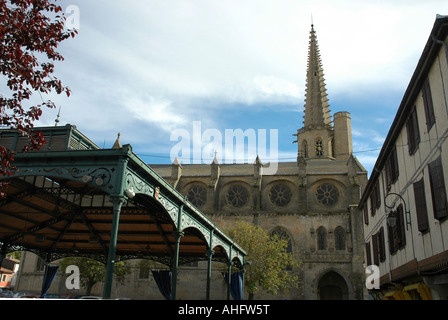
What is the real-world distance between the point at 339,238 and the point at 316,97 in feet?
84.5

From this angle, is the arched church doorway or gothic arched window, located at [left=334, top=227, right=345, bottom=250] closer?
the arched church doorway

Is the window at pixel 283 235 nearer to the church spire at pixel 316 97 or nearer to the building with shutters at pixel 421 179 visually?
the church spire at pixel 316 97

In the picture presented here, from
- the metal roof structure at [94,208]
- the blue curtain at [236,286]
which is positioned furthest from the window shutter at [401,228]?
the blue curtain at [236,286]

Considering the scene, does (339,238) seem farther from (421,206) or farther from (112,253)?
(112,253)

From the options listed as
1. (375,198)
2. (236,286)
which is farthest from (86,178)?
(375,198)

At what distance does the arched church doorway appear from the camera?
3738 cm

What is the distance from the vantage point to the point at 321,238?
38375mm

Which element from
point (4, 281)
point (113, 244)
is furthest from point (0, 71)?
point (4, 281)

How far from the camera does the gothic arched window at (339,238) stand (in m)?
37.6

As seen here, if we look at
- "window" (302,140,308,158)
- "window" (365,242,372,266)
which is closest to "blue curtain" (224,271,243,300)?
"window" (365,242,372,266)

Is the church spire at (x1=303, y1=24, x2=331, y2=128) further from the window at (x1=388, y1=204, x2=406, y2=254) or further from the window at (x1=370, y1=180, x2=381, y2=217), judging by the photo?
the window at (x1=388, y1=204, x2=406, y2=254)

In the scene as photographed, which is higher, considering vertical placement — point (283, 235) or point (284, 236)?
point (283, 235)

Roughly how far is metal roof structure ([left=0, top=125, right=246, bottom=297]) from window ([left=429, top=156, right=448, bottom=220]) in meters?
7.78
